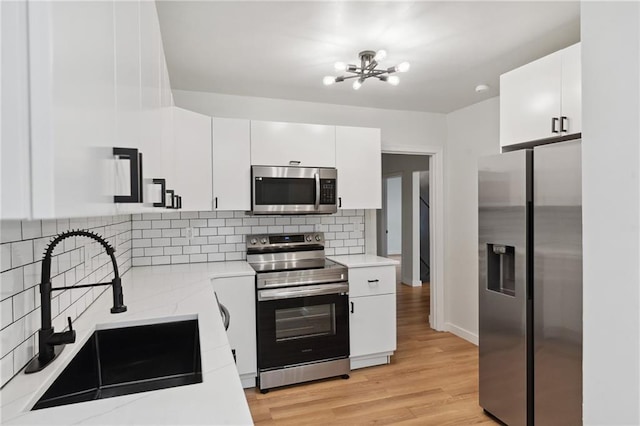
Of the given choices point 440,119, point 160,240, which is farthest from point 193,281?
point 440,119

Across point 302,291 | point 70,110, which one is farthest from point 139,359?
point 302,291

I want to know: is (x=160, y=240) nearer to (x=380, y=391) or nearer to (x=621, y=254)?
(x=380, y=391)

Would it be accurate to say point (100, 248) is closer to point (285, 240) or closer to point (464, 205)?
point (285, 240)

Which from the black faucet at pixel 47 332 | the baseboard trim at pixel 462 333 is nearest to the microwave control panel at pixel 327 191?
the baseboard trim at pixel 462 333

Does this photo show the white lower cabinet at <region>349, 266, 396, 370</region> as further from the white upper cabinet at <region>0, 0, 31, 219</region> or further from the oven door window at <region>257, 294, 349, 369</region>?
the white upper cabinet at <region>0, 0, 31, 219</region>

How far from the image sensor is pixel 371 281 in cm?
314

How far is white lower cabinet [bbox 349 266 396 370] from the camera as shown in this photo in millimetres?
3100

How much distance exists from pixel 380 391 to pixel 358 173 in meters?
1.83

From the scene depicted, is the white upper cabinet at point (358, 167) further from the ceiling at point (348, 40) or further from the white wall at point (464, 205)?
the white wall at point (464, 205)

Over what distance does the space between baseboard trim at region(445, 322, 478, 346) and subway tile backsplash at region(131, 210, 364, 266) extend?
1593 millimetres

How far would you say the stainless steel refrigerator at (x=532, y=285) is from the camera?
1.86m

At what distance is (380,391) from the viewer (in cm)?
281

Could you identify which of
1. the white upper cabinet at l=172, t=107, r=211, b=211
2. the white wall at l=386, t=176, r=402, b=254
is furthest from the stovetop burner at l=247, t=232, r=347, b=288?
the white wall at l=386, t=176, r=402, b=254

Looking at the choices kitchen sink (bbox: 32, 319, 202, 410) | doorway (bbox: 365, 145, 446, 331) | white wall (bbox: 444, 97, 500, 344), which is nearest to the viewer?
kitchen sink (bbox: 32, 319, 202, 410)
